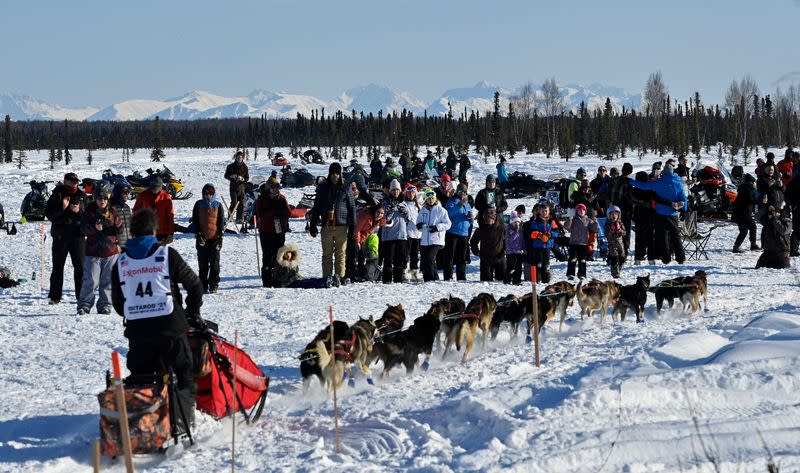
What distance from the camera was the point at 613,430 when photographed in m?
5.27

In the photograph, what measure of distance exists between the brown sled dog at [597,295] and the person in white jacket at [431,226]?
299cm

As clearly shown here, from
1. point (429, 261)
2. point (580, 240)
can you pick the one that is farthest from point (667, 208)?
point (429, 261)

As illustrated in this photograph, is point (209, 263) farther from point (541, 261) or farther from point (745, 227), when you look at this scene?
point (745, 227)

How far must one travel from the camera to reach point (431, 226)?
39.7 feet

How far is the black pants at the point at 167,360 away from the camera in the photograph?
17.5 feet

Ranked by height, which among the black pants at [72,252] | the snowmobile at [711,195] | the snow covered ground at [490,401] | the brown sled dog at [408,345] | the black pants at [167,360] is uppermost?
the snowmobile at [711,195]

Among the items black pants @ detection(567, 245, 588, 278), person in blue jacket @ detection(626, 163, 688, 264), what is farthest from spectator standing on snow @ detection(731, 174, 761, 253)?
black pants @ detection(567, 245, 588, 278)

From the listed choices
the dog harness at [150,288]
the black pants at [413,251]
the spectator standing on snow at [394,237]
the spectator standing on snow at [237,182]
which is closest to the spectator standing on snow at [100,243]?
the spectator standing on snow at [394,237]

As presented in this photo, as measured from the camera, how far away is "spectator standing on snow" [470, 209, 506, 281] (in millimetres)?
12086

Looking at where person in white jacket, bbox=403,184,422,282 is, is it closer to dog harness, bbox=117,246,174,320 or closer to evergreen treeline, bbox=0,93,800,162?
dog harness, bbox=117,246,174,320

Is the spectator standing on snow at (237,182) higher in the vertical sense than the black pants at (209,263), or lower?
higher

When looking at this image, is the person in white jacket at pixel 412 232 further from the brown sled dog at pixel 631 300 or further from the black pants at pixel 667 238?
the black pants at pixel 667 238

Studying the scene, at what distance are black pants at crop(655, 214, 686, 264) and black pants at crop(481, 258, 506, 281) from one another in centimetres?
275

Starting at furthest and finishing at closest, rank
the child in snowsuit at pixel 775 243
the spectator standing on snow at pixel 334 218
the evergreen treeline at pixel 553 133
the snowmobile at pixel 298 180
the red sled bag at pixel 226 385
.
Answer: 1. the evergreen treeline at pixel 553 133
2. the snowmobile at pixel 298 180
3. the child in snowsuit at pixel 775 243
4. the spectator standing on snow at pixel 334 218
5. the red sled bag at pixel 226 385
